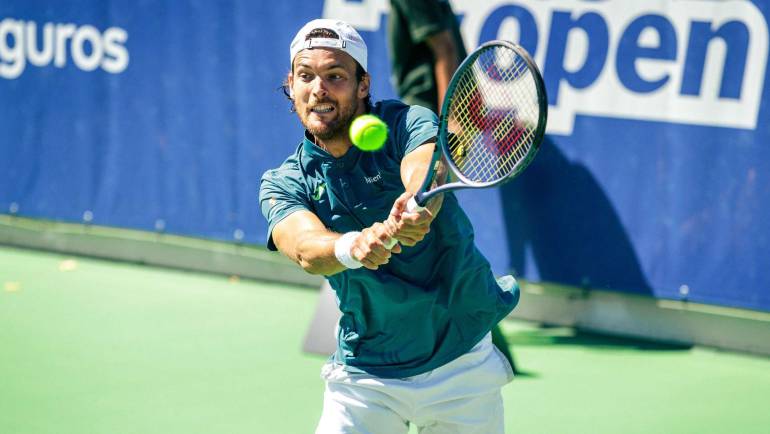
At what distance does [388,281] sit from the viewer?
3072 mm

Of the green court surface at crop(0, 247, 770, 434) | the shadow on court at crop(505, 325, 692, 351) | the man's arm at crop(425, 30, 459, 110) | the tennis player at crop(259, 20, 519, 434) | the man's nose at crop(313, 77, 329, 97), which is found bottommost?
the green court surface at crop(0, 247, 770, 434)

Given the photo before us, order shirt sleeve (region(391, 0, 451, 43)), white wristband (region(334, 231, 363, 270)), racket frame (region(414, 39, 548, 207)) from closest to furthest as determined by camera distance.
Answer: racket frame (region(414, 39, 548, 207))
white wristband (region(334, 231, 363, 270))
shirt sleeve (region(391, 0, 451, 43))

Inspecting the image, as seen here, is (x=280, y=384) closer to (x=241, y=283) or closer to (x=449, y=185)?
(x=241, y=283)

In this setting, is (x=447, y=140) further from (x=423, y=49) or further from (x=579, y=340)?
(x=579, y=340)

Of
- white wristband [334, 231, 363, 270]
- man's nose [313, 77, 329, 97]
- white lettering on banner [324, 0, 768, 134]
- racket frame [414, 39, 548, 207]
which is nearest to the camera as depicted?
racket frame [414, 39, 548, 207]

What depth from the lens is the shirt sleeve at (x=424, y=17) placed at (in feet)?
18.4

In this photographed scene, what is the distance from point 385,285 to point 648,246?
10.3 ft

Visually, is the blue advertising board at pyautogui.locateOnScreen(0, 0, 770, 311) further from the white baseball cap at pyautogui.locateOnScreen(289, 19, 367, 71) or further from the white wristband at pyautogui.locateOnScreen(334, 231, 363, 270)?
the white wristband at pyautogui.locateOnScreen(334, 231, 363, 270)

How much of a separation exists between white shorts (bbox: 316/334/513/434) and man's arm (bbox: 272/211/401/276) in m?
0.40

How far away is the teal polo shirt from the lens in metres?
3.10

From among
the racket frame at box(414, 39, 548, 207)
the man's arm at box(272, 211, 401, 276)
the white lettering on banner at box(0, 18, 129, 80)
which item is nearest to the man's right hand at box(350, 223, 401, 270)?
the man's arm at box(272, 211, 401, 276)

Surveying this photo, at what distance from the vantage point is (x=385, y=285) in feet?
10.1


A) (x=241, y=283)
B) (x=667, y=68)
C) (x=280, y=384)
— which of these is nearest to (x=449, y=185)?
(x=280, y=384)

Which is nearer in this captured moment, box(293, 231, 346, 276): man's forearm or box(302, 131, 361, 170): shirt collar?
box(293, 231, 346, 276): man's forearm
